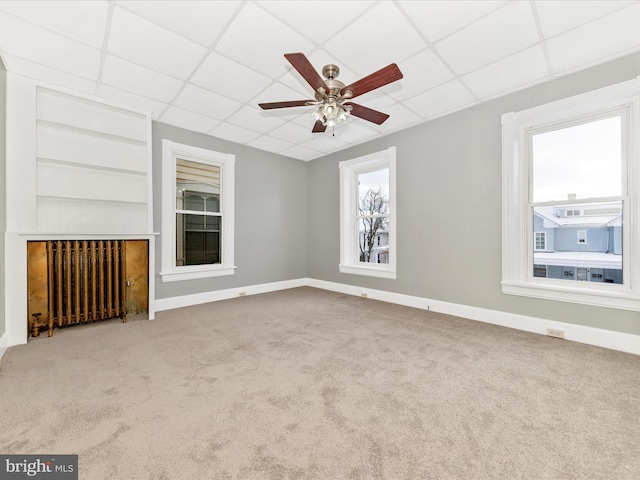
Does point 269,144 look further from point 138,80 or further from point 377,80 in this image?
point 377,80

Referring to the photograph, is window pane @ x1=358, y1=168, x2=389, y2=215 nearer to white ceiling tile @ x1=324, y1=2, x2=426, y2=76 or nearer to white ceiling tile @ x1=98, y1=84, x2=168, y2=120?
white ceiling tile @ x1=324, y1=2, x2=426, y2=76

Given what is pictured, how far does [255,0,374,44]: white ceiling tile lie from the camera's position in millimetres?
2010

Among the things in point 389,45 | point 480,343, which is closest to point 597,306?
point 480,343

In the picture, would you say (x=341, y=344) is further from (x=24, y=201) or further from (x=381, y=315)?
(x=24, y=201)

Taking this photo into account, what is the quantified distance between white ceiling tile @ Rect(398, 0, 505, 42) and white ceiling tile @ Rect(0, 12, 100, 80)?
279 cm

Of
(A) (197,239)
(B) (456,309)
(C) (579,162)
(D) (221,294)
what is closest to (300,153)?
(A) (197,239)

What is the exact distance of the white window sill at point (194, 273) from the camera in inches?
161

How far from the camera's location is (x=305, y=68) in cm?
202

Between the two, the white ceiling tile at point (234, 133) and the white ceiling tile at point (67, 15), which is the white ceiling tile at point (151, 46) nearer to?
the white ceiling tile at point (67, 15)

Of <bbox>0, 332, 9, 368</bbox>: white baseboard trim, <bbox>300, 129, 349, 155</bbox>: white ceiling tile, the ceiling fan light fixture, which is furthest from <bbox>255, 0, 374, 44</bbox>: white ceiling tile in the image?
<bbox>0, 332, 9, 368</bbox>: white baseboard trim

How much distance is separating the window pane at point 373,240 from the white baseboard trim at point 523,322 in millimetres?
629

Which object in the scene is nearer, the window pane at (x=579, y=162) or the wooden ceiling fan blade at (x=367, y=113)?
the wooden ceiling fan blade at (x=367, y=113)

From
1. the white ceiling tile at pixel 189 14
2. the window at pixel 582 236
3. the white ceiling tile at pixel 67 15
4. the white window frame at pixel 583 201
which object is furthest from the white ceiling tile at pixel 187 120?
the window at pixel 582 236

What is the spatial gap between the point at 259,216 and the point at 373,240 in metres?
2.20
